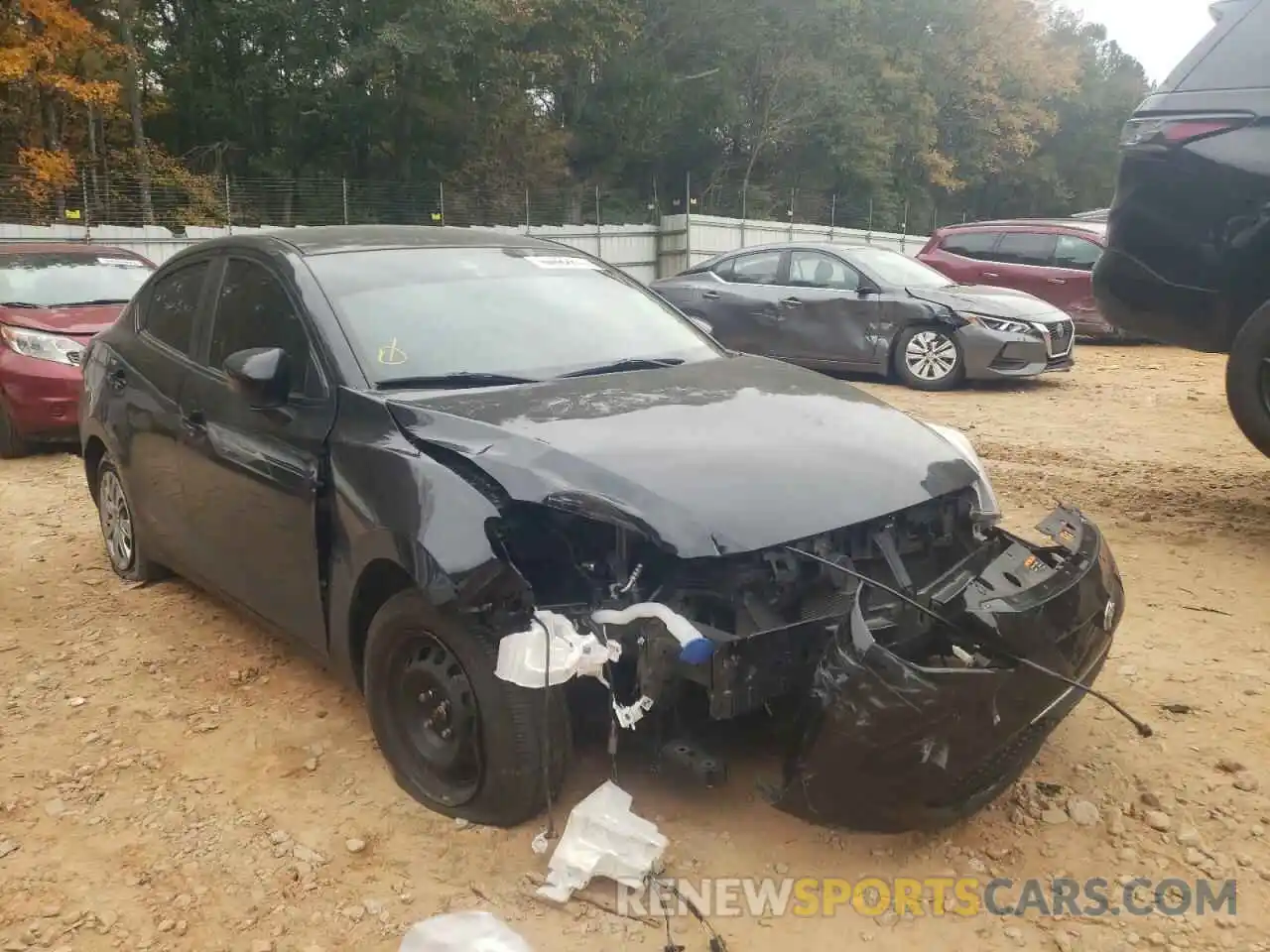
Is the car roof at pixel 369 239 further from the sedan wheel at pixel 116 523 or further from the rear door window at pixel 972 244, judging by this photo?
the rear door window at pixel 972 244

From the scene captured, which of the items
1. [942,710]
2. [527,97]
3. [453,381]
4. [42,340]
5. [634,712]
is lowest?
[634,712]

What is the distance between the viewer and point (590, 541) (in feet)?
8.95

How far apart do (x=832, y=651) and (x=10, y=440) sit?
701cm

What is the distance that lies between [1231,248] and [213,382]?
426 centimetres

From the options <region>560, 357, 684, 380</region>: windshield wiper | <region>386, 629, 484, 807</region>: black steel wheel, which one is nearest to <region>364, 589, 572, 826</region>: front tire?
<region>386, 629, 484, 807</region>: black steel wheel

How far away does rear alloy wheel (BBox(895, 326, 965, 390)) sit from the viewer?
31.5ft

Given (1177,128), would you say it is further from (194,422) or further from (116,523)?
(116,523)

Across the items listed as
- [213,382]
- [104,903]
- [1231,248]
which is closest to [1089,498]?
[1231,248]

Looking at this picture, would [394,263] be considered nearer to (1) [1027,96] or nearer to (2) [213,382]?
(2) [213,382]

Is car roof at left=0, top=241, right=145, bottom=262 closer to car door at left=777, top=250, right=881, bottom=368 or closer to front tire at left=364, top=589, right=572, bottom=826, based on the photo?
car door at left=777, top=250, right=881, bottom=368

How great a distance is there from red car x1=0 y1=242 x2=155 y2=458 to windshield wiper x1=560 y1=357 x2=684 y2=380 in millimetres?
5105

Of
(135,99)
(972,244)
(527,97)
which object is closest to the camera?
(972,244)

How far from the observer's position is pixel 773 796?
2.55 metres

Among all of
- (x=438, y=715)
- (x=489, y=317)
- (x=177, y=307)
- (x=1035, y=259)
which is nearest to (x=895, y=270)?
(x=1035, y=259)
